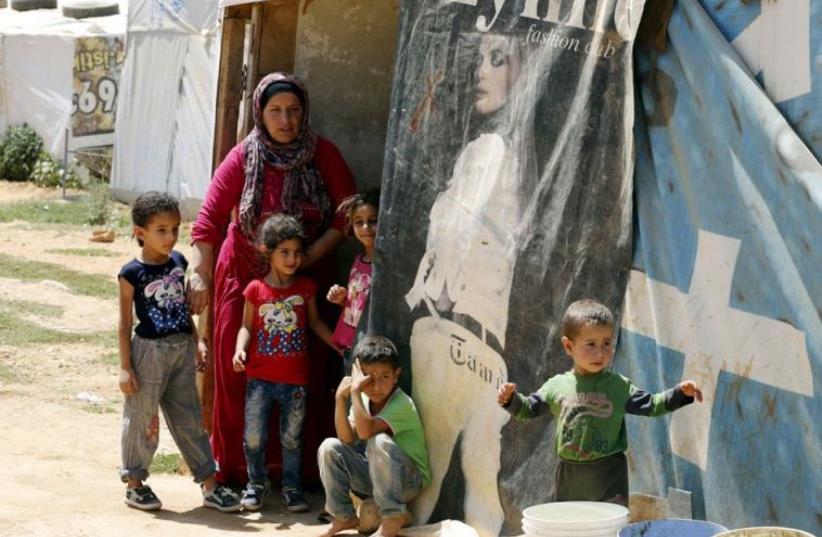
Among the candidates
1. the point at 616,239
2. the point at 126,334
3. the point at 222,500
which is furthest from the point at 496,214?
the point at 222,500

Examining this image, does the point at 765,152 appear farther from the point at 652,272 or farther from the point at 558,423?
the point at 558,423

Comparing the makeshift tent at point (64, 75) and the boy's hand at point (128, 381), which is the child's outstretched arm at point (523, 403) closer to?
the boy's hand at point (128, 381)

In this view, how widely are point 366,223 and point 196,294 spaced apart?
30.4 inches

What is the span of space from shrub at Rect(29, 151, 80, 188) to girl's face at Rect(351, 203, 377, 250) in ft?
51.8

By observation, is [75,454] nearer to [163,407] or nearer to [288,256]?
[163,407]

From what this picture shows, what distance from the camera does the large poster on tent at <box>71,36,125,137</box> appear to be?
21422mm

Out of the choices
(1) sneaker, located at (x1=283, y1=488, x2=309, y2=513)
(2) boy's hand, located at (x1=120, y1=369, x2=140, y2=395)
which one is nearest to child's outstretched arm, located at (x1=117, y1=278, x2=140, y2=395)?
(2) boy's hand, located at (x1=120, y1=369, x2=140, y2=395)

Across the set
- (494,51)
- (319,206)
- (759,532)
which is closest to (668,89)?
(494,51)

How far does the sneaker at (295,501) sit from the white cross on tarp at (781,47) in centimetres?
296

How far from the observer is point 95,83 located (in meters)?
21.5

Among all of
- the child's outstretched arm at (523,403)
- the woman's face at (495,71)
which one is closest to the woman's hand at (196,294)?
the woman's face at (495,71)

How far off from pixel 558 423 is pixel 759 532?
976mm

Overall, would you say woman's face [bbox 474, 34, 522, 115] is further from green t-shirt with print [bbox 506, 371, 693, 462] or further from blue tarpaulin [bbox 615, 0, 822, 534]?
green t-shirt with print [bbox 506, 371, 693, 462]

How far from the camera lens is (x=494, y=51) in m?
5.37
